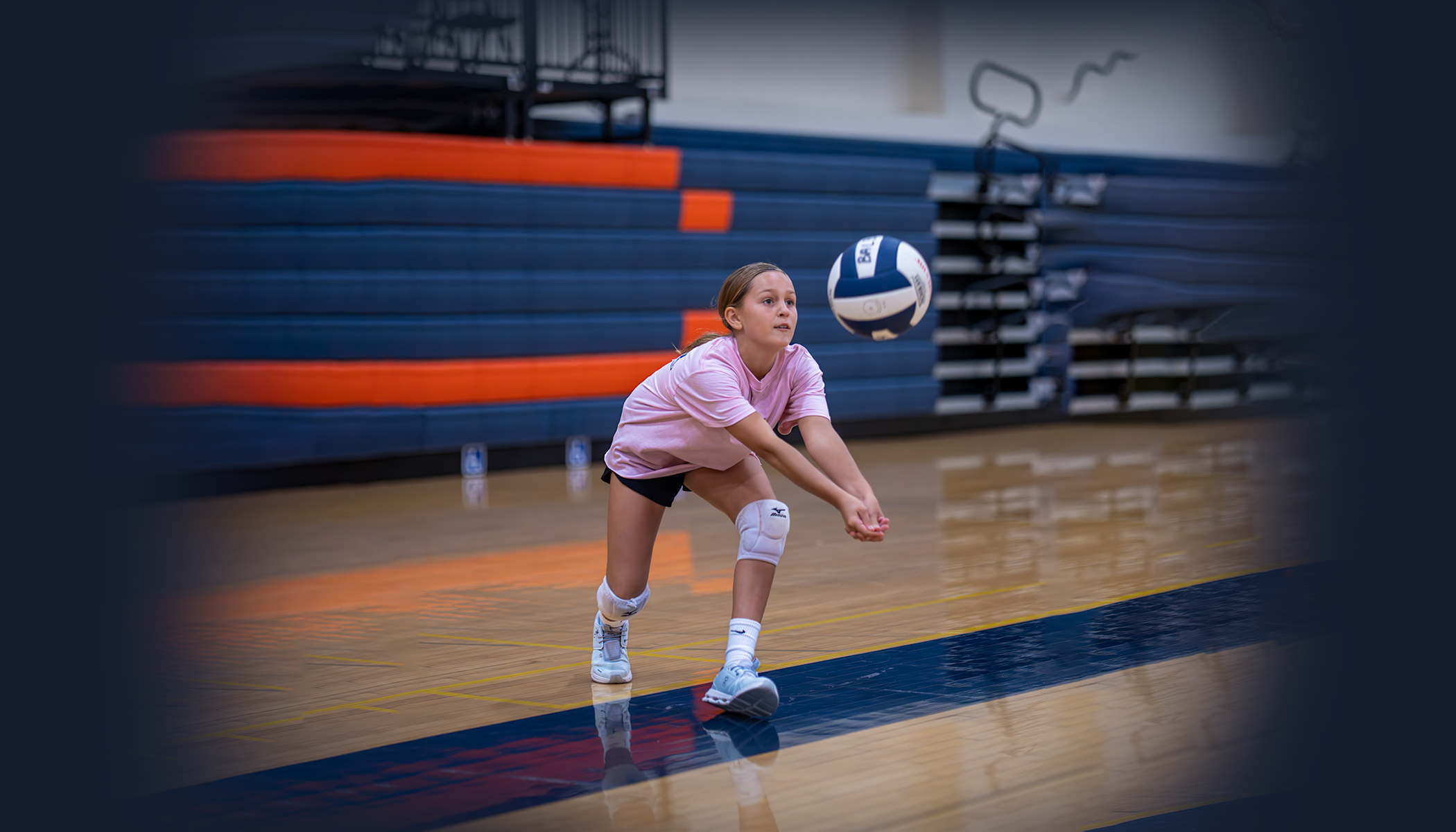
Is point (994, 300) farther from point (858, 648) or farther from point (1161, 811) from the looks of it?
point (1161, 811)

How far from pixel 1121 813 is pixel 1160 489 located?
5620 mm

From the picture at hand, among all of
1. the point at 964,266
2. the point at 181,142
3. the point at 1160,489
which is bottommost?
the point at 1160,489

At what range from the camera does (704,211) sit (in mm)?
10203

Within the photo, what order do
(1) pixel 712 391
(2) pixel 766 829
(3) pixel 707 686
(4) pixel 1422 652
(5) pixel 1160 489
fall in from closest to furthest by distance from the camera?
(2) pixel 766 829 < (1) pixel 712 391 < (3) pixel 707 686 < (4) pixel 1422 652 < (5) pixel 1160 489

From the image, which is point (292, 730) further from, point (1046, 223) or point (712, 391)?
point (1046, 223)

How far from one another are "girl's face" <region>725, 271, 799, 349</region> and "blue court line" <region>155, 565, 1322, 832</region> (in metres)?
0.86

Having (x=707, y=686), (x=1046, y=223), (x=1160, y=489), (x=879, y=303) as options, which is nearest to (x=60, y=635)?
(x=707, y=686)

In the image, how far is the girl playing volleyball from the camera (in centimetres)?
345

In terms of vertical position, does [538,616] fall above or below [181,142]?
below

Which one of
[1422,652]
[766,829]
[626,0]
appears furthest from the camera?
[626,0]

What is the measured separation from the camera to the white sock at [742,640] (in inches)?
138

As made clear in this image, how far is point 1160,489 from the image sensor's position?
26.8 ft

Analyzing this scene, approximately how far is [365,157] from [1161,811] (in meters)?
6.99

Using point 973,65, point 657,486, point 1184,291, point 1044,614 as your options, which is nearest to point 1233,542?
point 1044,614
